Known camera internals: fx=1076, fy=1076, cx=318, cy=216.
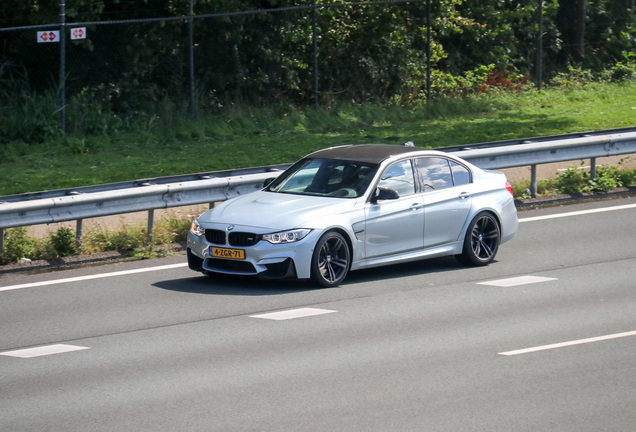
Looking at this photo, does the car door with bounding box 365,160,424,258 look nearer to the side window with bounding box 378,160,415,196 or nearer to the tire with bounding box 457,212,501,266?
the side window with bounding box 378,160,415,196

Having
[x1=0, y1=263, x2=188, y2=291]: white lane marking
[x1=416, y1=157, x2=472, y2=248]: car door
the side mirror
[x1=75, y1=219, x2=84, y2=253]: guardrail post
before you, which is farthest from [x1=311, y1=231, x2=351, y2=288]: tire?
[x1=75, y1=219, x2=84, y2=253]: guardrail post

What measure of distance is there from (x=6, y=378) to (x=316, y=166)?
5124 mm

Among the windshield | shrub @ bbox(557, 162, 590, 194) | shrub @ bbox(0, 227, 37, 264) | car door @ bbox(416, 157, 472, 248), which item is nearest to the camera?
the windshield

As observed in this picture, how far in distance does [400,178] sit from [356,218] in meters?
0.99

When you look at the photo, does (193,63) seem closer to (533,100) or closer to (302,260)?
(533,100)

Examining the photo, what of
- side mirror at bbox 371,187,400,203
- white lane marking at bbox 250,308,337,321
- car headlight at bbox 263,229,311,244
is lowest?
white lane marking at bbox 250,308,337,321

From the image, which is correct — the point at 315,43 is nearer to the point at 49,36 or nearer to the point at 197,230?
the point at 49,36

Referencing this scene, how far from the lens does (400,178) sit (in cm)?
1224

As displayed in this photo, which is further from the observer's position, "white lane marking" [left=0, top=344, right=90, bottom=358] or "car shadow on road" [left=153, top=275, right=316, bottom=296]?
"car shadow on road" [left=153, top=275, right=316, bottom=296]

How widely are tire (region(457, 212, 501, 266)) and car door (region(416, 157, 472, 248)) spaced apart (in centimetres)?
16

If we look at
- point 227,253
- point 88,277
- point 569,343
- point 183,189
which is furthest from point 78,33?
point 569,343

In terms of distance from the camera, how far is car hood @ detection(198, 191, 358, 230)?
Result: 440 inches

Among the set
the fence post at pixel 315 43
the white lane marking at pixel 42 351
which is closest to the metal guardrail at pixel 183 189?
the white lane marking at pixel 42 351

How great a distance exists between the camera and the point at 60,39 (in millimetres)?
21969
